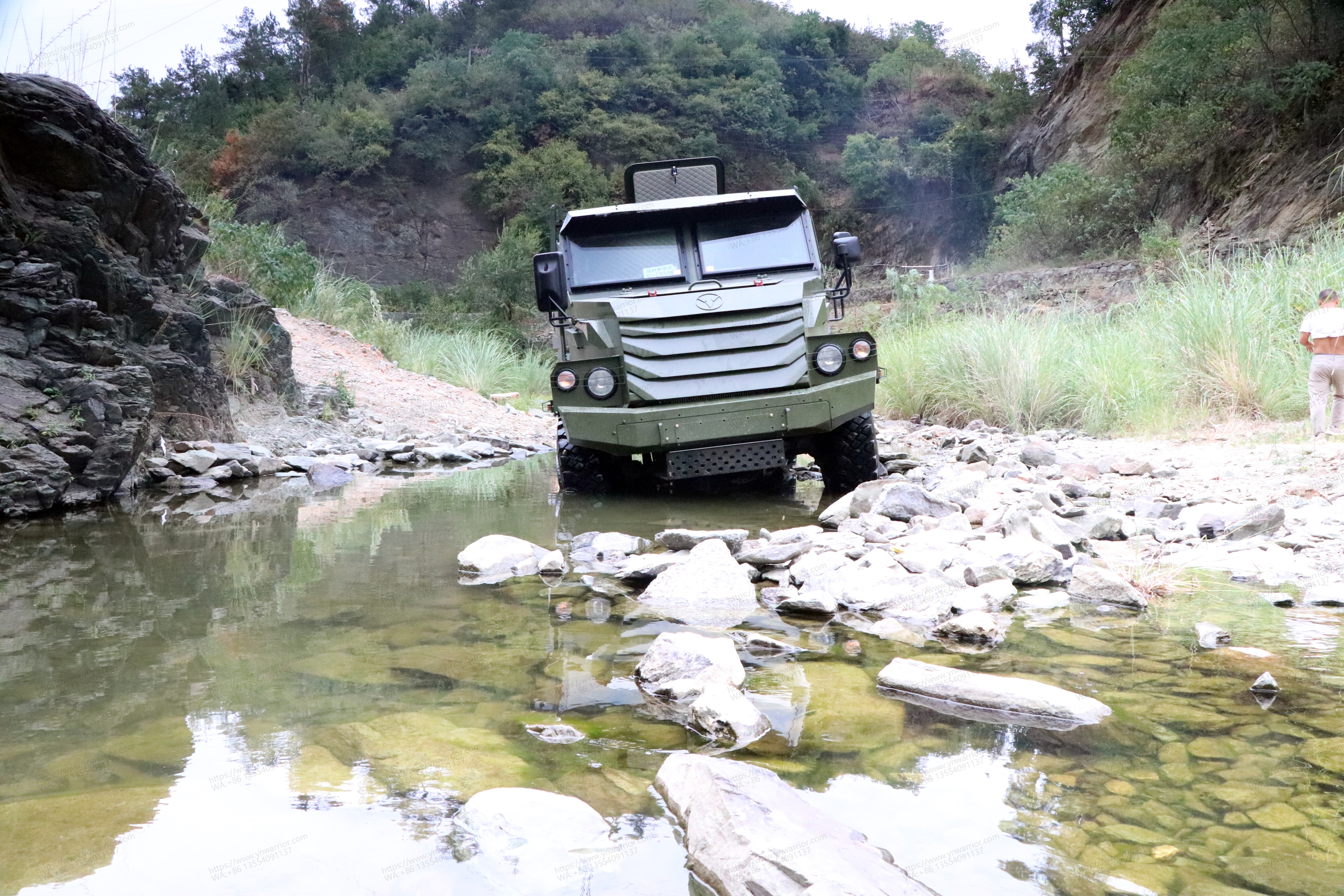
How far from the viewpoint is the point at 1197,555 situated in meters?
4.04

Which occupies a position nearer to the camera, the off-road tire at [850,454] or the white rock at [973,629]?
the white rock at [973,629]

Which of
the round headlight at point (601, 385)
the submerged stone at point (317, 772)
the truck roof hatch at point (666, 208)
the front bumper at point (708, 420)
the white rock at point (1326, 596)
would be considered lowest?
the white rock at point (1326, 596)

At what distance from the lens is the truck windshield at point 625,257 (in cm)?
651

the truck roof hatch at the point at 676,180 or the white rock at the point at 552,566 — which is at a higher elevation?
the truck roof hatch at the point at 676,180

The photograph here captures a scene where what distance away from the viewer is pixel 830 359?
231 inches

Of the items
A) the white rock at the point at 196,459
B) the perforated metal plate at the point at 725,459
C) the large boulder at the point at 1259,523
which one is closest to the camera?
the large boulder at the point at 1259,523

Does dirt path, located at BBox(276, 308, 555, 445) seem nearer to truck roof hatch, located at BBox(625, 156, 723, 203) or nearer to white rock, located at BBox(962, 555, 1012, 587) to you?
truck roof hatch, located at BBox(625, 156, 723, 203)

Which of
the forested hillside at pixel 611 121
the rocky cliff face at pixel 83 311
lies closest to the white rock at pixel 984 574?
the rocky cliff face at pixel 83 311

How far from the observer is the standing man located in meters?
6.97

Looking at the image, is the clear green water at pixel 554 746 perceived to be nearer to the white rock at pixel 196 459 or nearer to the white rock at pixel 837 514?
the white rock at pixel 837 514

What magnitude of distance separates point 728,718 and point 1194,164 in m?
23.9

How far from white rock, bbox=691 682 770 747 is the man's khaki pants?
6.44m

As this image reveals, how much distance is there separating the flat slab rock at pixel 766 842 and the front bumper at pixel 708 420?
12.2 feet

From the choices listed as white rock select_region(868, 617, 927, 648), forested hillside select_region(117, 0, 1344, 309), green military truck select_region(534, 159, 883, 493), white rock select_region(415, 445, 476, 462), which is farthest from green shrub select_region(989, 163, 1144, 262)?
white rock select_region(868, 617, 927, 648)
